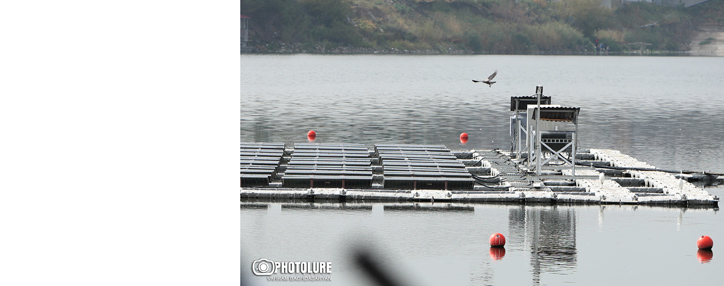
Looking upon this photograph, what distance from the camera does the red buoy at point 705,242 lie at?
95.3 ft

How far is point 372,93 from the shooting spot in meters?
118

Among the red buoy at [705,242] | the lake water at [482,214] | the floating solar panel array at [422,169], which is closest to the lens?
the lake water at [482,214]

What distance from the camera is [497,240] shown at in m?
28.5

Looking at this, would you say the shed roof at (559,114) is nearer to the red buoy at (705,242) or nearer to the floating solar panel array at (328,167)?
the floating solar panel array at (328,167)

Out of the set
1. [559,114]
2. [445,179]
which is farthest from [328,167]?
[559,114]

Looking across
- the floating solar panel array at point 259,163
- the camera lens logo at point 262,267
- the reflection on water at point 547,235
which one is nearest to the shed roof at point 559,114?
the reflection on water at point 547,235

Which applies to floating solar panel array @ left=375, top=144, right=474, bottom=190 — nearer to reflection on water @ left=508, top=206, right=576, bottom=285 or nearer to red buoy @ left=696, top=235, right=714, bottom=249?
reflection on water @ left=508, top=206, right=576, bottom=285

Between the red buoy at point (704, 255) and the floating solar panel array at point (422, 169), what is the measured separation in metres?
9.94

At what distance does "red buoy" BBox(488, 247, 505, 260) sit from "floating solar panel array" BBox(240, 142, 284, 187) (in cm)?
1194


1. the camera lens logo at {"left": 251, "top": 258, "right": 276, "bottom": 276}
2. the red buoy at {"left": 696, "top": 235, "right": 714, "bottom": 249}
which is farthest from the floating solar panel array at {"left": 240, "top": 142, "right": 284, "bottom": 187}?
the red buoy at {"left": 696, "top": 235, "right": 714, "bottom": 249}

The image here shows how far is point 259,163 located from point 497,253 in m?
15.6
